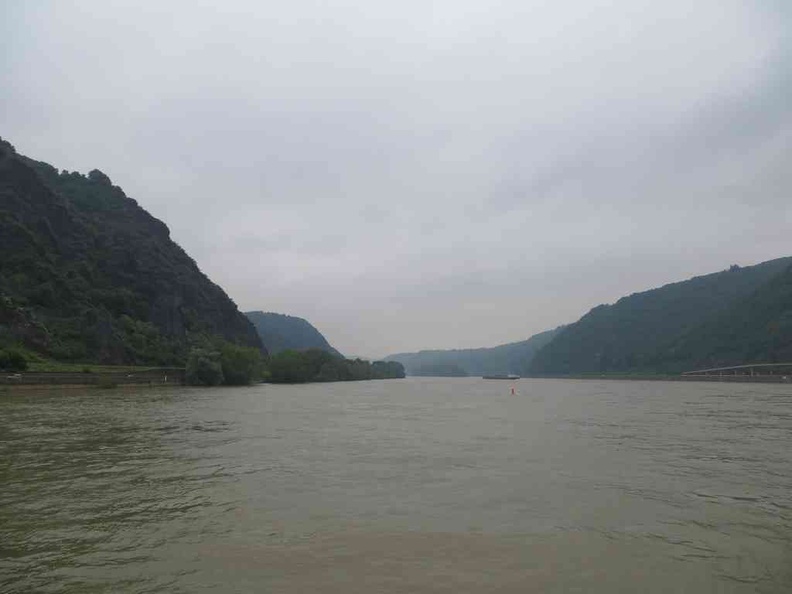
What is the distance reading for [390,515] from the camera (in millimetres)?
13023

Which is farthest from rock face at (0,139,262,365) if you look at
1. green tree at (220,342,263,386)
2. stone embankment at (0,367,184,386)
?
green tree at (220,342,263,386)

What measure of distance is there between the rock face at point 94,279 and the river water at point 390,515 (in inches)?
3744

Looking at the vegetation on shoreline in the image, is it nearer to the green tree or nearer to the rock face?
the rock face

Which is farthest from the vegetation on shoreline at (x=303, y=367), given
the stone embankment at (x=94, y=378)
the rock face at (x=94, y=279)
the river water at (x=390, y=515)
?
the river water at (x=390, y=515)

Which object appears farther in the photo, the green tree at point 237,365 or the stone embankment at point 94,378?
the green tree at point 237,365

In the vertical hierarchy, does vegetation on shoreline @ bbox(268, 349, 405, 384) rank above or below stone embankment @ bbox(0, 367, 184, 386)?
above

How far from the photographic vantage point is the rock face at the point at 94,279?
112125 millimetres

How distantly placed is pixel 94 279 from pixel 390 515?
153550 millimetres

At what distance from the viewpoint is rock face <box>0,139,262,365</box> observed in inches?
4414

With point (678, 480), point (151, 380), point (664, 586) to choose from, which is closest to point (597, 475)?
point (678, 480)

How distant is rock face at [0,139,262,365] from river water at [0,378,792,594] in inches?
3744

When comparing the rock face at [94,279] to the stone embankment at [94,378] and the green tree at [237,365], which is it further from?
the green tree at [237,365]

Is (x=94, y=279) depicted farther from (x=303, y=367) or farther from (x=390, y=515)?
(x=390, y=515)

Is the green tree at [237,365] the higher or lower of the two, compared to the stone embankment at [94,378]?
higher
